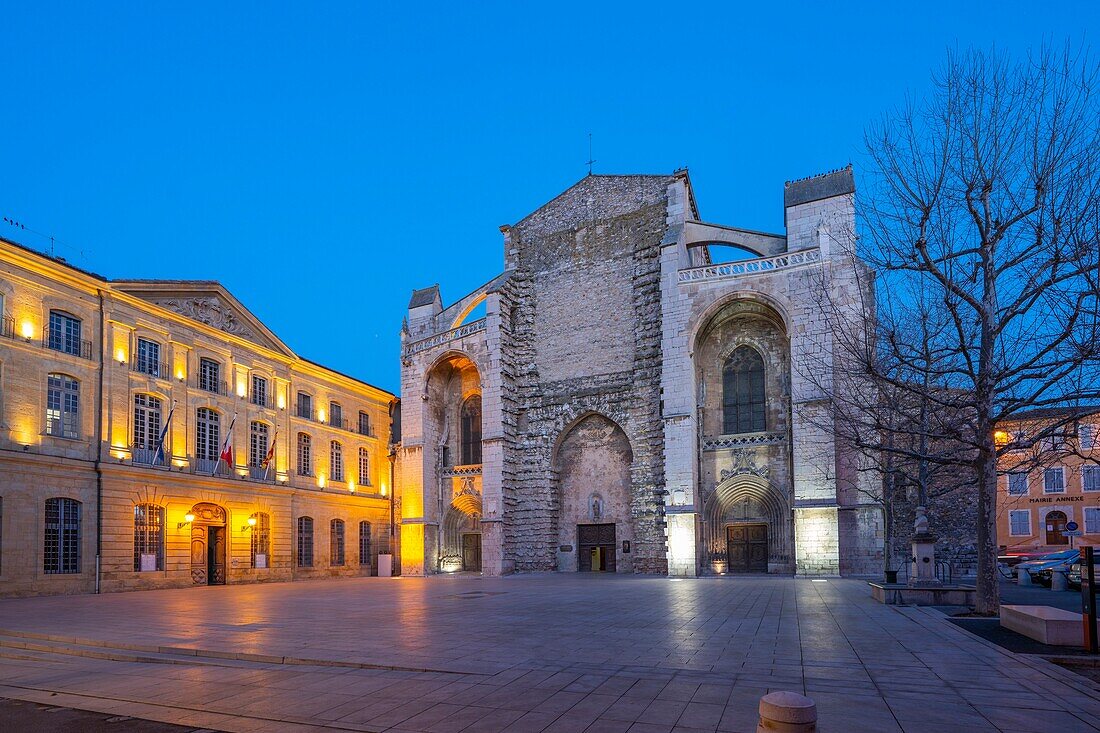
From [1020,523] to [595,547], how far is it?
29.8 meters

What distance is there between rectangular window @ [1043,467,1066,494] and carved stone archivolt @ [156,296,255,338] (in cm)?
4588

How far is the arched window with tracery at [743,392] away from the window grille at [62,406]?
24408 millimetres

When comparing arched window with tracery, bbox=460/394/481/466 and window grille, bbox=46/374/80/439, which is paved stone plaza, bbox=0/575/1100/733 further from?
arched window with tracery, bbox=460/394/481/466

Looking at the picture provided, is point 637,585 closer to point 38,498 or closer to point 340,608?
point 340,608

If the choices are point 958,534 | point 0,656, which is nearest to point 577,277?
point 958,534

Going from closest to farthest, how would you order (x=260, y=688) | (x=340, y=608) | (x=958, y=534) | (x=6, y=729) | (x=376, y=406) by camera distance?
(x=6, y=729) < (x=260, y=688) < (x=340, y=608) < (x=958, y=534) < (x=376, y=406)

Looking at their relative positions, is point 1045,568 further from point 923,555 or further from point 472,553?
point 472,553

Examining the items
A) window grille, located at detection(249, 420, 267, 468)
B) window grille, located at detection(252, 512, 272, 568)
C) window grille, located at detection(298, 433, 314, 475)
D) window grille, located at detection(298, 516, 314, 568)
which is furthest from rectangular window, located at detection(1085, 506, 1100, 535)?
window grille, located at detection(249, 420, 267, 468)

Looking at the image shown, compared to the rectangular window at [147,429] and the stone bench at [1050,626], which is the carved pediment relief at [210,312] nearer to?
the rectangular window at [147,429]

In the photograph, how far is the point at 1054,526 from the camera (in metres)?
46.3

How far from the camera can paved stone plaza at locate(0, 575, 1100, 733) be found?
6.89m

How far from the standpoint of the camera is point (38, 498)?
84.9ft

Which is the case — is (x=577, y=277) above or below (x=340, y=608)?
above

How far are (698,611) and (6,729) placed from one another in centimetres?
1168
